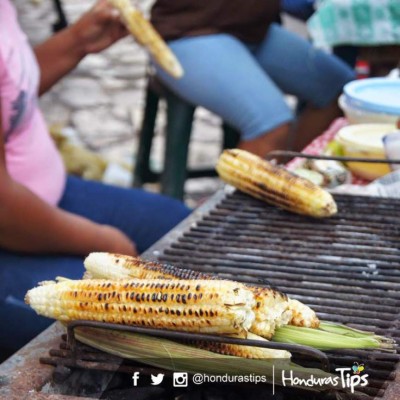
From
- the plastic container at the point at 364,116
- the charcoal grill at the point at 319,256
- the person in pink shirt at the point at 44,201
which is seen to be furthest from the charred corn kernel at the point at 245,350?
the plastic container at the point at 364,116

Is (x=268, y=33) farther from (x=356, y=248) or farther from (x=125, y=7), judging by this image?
(x=356, y=248)

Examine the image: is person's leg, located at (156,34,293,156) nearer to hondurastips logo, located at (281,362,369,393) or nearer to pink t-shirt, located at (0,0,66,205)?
pink t-shirt, located at (0,0,66,205)

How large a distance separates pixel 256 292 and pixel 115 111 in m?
5.99

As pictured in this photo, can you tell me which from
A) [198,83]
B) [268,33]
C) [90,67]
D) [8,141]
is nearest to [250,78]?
[198,83]

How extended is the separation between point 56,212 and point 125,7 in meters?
1.16

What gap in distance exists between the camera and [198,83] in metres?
4.41

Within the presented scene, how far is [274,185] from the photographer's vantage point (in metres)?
2.57

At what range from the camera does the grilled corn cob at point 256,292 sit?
1643 mm

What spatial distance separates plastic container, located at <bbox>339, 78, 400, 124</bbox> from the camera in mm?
3188

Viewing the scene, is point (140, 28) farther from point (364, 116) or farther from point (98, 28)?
point (364, 116)

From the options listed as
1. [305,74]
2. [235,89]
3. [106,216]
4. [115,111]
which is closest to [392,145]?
[106,216]

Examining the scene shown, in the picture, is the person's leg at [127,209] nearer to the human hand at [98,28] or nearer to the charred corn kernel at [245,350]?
the human hand at [98,28]

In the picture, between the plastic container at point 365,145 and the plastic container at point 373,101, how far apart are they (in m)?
0.06

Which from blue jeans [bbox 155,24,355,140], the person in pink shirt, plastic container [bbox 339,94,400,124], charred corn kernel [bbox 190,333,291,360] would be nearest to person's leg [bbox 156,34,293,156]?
blue jeans [bbox 155,24,355,140]
